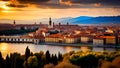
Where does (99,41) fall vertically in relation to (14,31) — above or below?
below

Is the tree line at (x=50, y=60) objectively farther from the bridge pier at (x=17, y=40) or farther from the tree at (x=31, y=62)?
the bridge pier at (x=17, y=40)

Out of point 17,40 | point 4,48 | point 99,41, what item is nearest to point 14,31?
point 17,40

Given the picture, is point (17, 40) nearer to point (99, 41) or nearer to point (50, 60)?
point (99, 41)

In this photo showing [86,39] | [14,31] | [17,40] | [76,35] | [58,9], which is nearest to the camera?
[58,9]

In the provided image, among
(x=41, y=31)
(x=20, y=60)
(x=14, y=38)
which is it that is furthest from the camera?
(x=41, y=31)

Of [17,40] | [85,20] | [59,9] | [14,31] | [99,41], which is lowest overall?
[99,41]

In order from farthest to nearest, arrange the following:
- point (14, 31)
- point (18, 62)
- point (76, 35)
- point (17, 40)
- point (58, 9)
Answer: point (76, 35)
point (17, 40)
point (14, 31)
point (58, 9)
point (18, 62)

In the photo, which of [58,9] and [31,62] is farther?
[58,9]

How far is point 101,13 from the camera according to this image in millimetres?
7523

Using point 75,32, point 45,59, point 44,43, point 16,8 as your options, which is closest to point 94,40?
point 75,32

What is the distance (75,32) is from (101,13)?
1.63 metres

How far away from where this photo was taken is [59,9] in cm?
744

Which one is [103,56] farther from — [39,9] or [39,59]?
[39,9]

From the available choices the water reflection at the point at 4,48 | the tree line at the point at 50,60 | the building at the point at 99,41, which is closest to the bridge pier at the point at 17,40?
the water reflection at the point at 4,48
